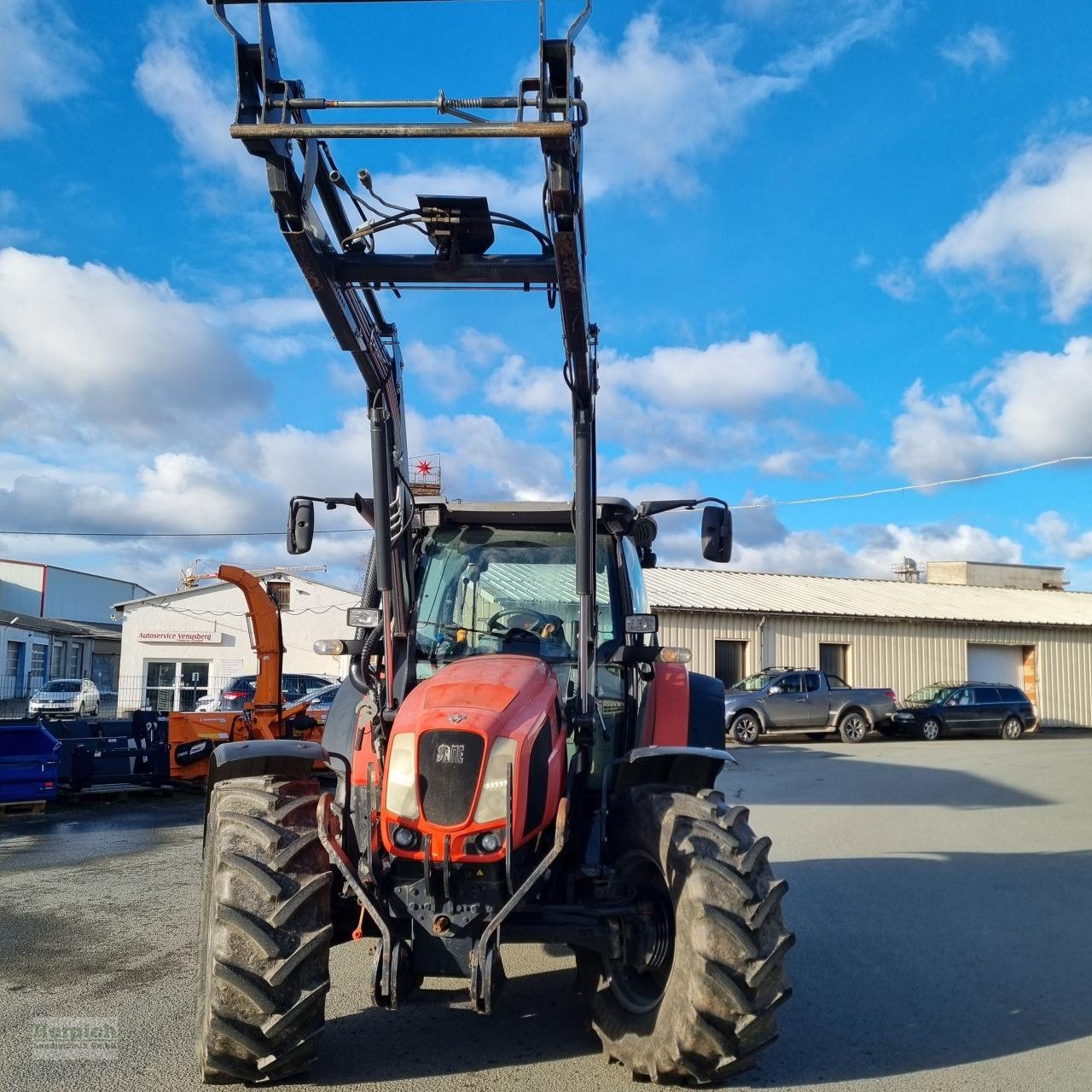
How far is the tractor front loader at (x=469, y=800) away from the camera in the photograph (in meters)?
3.91

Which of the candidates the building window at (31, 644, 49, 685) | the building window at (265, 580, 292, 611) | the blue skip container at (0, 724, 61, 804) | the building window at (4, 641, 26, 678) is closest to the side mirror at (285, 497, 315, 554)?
the blue skip container at (0, 724, 61, 804)

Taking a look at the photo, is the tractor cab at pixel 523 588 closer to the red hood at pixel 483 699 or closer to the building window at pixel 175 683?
the red hood at pixel 483 699

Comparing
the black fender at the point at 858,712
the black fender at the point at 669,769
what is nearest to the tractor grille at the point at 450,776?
the black fender at the point at 669,769

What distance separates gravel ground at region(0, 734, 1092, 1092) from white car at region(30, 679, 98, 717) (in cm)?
2025

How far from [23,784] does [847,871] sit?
914cm

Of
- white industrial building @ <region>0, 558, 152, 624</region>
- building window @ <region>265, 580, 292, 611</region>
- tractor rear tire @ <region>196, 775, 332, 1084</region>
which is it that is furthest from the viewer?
white industrial building @ <region>0, 558, 152, 624</region>

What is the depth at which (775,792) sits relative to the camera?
14.6 metres

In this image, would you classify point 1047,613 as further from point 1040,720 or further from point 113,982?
point 113,982

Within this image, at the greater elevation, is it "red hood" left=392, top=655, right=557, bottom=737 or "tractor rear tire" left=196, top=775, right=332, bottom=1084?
"red hood" left=392, top=655, right=557, bottom=737

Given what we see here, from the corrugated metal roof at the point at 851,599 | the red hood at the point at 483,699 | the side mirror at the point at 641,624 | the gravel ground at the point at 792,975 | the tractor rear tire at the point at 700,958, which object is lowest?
the gravel ground at the point at 792,975

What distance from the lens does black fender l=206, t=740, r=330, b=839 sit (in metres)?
4.82
